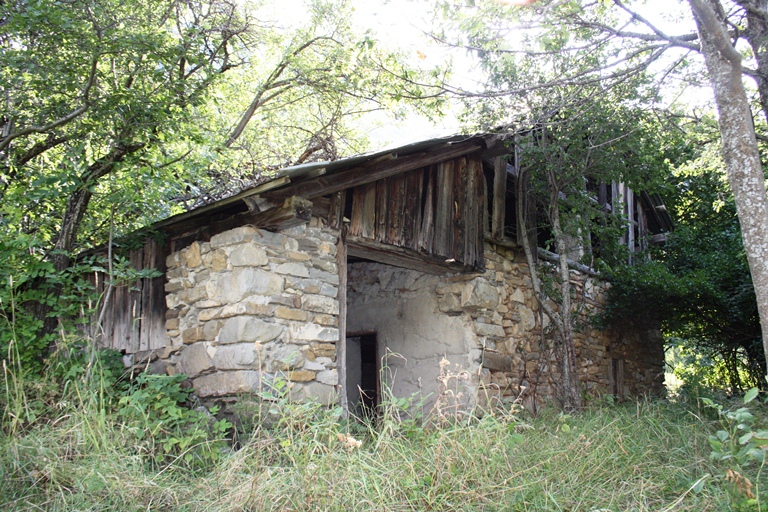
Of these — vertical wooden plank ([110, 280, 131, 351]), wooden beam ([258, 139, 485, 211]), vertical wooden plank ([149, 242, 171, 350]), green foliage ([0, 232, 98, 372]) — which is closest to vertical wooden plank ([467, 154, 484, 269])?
wooden beam ([258, 139, 485, 211])

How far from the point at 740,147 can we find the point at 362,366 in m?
4.66

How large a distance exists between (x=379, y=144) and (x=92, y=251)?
266 inches

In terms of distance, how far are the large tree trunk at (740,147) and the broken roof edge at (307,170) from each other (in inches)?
88.7

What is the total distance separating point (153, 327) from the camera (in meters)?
5.28

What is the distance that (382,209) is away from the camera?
5.40 meters

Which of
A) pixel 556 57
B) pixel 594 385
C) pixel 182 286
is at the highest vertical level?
pixel 556 57

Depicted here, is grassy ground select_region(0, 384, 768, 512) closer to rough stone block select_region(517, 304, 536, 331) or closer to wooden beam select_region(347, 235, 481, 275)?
wooden beam select_region(347, 235, 481, 275)

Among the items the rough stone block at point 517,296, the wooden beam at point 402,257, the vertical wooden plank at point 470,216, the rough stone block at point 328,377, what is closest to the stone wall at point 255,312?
the rough stone block at point 328,377

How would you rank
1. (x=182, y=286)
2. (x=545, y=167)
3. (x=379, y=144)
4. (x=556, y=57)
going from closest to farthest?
(x=182, y=286)
(x=556, y=57)
(x=545, y=167)
(x=379, y=144)

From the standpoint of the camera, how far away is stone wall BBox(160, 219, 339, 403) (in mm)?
4465

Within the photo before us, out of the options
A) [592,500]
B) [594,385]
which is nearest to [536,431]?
[592,500]

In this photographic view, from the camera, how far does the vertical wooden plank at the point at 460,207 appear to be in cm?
615

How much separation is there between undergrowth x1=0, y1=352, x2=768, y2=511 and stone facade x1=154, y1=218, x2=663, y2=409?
0.37m

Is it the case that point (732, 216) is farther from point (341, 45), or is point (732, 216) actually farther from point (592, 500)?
point (592, 500)
